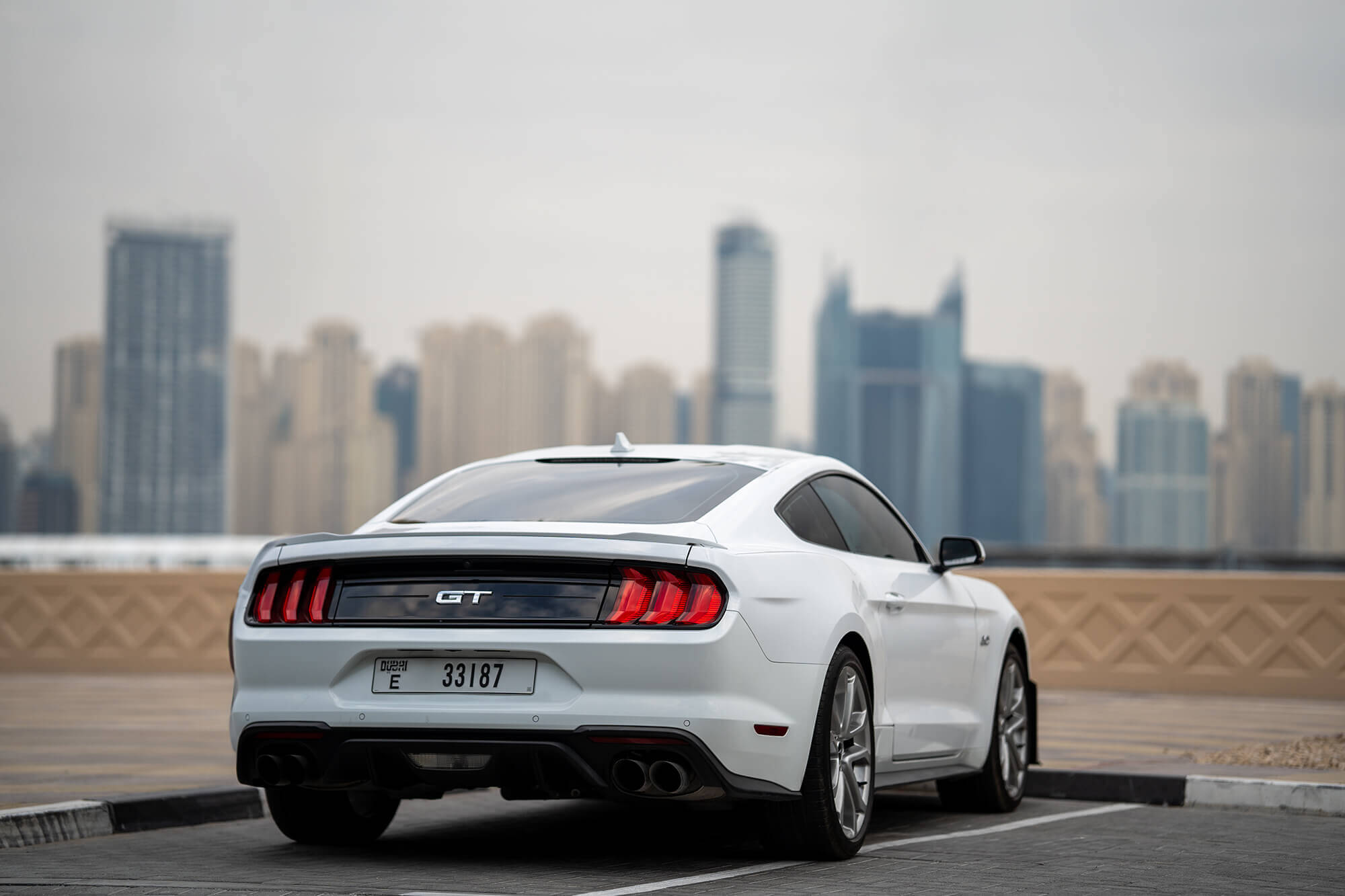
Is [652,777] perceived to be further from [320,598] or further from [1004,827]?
[1004,827]

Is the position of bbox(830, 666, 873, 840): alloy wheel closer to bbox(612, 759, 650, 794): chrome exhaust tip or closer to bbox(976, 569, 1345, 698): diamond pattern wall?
bbox(612, 759, 650, 794): chrome exhaust tip

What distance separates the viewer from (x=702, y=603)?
5688 millimetres

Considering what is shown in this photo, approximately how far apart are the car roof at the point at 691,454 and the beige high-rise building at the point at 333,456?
6669 inches

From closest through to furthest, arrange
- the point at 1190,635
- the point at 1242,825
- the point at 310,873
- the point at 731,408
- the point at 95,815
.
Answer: the point at 310,873 → the point at 95,815 → the point at 1242,825 → the point at 1190,635 → the point at 731,408

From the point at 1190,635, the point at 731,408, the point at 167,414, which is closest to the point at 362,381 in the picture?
the point at 167,414

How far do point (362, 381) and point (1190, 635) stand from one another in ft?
592

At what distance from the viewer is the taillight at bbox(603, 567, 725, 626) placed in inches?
223

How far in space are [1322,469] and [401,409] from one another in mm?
91093

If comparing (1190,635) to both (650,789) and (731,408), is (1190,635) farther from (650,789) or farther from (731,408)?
(731,408)

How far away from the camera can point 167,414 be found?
18788 cm

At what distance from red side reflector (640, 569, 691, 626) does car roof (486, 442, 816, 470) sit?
111 cm

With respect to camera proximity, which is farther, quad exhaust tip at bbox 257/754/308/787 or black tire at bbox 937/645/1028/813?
black tire at bbox 937/645/1028/813

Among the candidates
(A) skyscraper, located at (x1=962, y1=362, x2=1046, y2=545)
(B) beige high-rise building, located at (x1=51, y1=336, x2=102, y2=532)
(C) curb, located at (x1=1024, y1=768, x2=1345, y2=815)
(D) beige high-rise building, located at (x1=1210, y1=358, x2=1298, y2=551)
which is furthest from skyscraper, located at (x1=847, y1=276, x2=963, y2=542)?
(C) curb, located at (x1=1024, y1=768, x2=1345, y2=815)

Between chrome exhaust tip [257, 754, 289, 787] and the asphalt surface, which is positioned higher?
chrome exhaust tip [257, 754, 289, 787]
